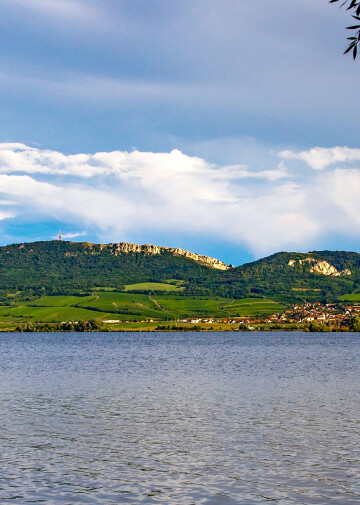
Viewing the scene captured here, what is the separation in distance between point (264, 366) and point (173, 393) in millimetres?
32055

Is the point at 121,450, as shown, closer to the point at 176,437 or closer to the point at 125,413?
the point at 176,437

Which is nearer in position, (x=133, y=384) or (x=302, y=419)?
(x=302, y=419)

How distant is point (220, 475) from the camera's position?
22734mm

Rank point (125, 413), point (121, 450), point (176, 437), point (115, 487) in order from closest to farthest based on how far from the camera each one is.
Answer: point (115, 487) < point (121, 450) < point (176, 437) < point (125, 413)

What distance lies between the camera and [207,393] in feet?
151

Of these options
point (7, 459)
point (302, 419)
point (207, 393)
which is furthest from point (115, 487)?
point (207, 393)

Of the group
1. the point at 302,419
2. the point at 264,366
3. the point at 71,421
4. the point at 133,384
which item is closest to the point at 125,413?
the point at 71,421

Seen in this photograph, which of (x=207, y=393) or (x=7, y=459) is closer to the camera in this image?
(x=7, y=459)

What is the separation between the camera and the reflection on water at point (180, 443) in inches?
814

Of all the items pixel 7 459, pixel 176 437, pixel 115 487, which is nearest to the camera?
pixel 115 487

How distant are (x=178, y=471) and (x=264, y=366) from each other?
5417cm

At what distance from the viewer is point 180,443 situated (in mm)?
28391

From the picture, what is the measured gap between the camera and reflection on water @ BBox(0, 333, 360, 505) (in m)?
20.7

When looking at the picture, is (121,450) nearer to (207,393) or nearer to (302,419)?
(302,419)
